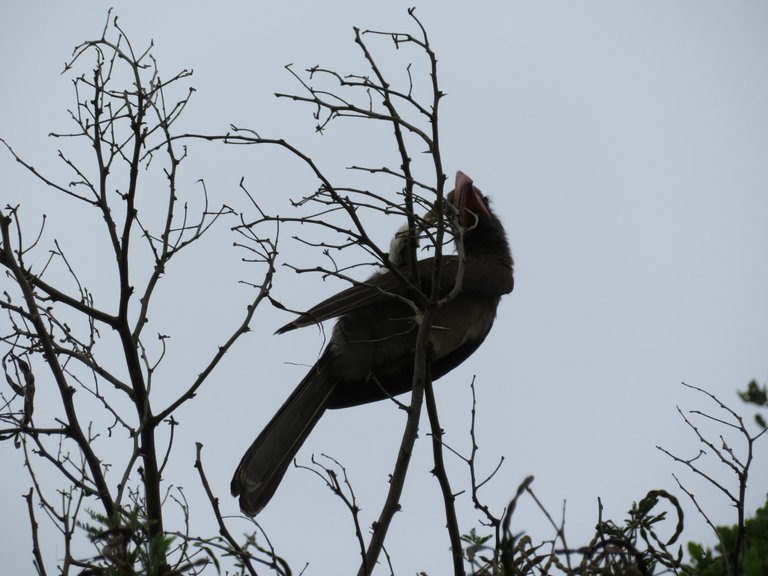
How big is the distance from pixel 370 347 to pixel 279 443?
1.00 metres

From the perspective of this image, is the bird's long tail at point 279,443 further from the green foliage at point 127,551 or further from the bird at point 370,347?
the green foliage at point 127,551

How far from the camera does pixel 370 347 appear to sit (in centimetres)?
592

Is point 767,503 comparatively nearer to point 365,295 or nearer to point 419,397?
point 419,397

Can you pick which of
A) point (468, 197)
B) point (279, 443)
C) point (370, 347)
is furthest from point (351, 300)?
point (468, 197)

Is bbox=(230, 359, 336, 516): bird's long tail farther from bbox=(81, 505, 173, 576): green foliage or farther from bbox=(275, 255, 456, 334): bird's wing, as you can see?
bbox=(81, 505, 173, 576): green foliage

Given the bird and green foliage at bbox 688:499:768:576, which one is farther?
the bird

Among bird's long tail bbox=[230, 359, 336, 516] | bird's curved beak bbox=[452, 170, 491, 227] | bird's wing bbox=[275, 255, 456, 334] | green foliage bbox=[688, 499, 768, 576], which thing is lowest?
green foliage bbox=[688, 499, 768, 576]

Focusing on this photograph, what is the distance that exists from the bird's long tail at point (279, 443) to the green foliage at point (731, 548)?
2553 mm

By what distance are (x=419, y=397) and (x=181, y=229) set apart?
1.70 m

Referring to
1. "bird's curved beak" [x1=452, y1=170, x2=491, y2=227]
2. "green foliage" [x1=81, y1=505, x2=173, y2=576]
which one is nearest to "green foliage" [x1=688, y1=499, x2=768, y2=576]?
"green foliage" [x1=81, y1=505, x2=173, y2=576]

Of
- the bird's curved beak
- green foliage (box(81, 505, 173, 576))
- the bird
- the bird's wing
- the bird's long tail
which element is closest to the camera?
green foliage (box(81, 505, 173, 576))

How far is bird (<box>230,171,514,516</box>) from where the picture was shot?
5.09 meters

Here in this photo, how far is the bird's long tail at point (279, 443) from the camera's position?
4.94 meters

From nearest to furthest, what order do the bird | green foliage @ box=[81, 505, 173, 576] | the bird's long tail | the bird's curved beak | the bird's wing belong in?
1. green foliage @ box=[81, 505, 173, 576]
2. the bird's wing
3. the bird's long tail
4. the bird
5. the bird's curved beak
